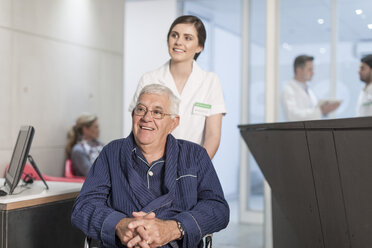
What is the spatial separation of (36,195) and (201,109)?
111cm

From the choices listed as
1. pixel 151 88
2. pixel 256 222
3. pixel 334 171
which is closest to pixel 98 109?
pixel 256 222

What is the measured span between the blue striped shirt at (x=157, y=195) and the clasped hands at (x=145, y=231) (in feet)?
0.17

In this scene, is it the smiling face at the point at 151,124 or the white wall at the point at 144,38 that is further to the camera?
the white wall at the point at 144,38

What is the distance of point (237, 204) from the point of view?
8.16 m

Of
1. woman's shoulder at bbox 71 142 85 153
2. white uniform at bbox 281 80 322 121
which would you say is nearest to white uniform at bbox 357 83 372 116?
white uniform at bbox 281 80 322 121

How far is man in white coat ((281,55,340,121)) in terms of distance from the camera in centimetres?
589

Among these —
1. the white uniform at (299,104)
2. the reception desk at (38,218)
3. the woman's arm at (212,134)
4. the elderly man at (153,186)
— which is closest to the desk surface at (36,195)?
the reception desk at (38,218)

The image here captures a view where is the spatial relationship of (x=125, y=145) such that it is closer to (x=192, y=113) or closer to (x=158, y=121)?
(x=158, y=121)

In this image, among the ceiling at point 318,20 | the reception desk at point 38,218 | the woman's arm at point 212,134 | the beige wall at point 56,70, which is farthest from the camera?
the ceiling at point 318,20

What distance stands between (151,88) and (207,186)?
22.4 inches

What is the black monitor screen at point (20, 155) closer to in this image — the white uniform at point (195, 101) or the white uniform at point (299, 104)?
the white uniform at point (195, 101)

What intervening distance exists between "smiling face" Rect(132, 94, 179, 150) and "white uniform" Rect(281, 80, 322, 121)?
3532 mm

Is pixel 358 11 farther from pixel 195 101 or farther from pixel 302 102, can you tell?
pixel 195 101

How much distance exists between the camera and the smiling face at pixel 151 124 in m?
2.54
